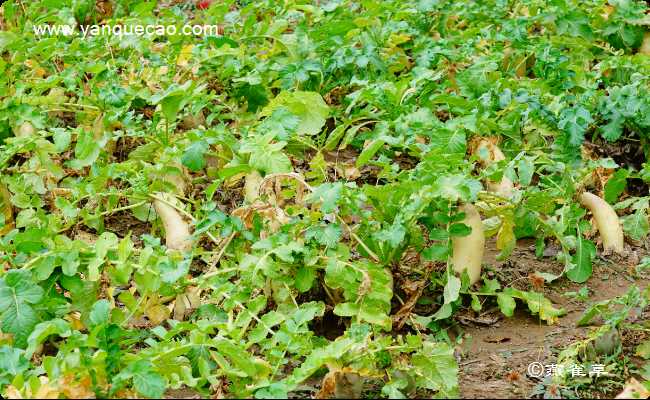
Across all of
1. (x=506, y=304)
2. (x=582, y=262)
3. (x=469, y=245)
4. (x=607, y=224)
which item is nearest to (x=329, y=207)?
(x=469, y=245)

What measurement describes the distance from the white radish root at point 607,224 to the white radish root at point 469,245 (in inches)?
22.9

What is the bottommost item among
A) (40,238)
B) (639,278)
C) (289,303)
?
(639,278)

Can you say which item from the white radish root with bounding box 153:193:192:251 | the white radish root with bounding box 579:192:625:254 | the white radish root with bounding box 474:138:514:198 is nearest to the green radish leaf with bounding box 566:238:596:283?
the white radish root with bounding box 579:192:625:254

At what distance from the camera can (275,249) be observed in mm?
2996

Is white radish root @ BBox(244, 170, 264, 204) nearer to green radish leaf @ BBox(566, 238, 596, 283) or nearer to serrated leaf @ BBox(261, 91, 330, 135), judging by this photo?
serrated leaf @ BBox(261, 91, 330, 135)

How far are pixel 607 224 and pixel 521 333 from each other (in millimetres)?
660

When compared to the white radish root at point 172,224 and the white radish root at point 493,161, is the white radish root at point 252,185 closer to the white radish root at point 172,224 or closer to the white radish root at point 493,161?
the white radish root at point 172,224

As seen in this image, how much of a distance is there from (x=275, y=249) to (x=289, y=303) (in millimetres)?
230

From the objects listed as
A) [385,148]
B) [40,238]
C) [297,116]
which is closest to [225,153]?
[297,116]

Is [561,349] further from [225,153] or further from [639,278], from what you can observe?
[225,153]

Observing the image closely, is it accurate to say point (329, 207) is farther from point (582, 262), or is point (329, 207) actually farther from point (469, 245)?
point (582, 262)

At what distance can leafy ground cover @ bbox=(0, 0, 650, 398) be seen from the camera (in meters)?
2.82

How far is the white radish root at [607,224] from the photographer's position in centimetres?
366

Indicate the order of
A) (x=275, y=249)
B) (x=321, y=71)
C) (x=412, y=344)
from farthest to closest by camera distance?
1. (x=321, y=71)
2. (x=275, y=249)
3. (x=412, y=344)
